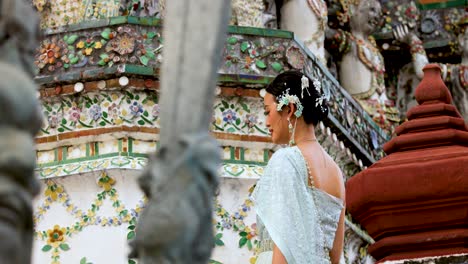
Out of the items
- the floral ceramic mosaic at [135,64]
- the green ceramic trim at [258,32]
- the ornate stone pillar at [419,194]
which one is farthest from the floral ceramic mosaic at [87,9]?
the ornate stone pillar at [419,194]

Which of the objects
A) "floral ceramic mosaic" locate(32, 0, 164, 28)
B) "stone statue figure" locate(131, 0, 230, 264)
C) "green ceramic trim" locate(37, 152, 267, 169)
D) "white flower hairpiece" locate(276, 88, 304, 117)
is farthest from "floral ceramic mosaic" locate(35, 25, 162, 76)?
"stone statue figure" locate(131, 0, 230, 264)

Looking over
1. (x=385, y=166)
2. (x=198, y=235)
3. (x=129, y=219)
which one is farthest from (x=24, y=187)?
(x=129, y=219)

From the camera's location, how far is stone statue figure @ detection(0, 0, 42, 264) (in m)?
2.53

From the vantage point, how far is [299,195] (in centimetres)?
575

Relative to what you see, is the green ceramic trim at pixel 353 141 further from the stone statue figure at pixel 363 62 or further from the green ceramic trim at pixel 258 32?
the stone statue figure at pixel 363 62

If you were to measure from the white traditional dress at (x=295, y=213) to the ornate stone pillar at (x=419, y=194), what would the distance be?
1.01 metres

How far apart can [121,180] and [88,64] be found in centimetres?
77

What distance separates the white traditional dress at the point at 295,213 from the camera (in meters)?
5.68

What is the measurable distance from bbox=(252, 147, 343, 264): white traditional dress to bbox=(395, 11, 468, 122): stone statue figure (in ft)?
24.3

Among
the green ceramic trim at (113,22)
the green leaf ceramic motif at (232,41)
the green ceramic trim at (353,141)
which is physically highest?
the green ceramic trim at (113,22)

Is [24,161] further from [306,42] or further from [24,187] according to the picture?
[306,42]

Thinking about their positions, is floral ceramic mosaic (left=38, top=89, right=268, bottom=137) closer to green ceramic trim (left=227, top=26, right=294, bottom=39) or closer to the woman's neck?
green ceramic trim (left=227, top=26, right=294, bottom=39)

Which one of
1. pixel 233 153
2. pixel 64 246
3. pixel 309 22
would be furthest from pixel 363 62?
pixel 64 246

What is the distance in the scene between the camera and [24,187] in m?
2.57
